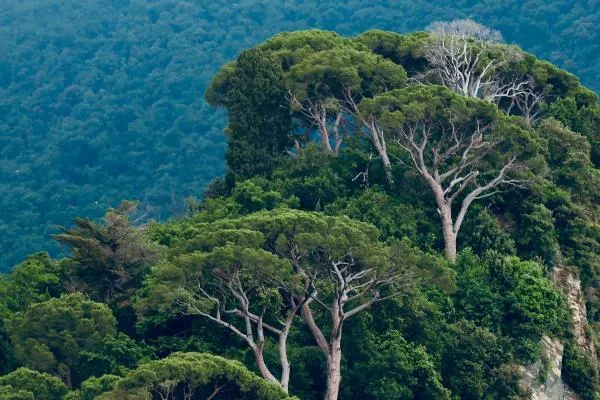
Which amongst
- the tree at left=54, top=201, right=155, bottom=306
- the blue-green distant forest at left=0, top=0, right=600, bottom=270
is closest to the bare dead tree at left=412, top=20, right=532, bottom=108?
the tree at left=54, top=201, right=155, bottom=306

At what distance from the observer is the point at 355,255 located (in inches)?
1928

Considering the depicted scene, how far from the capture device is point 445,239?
57.1m

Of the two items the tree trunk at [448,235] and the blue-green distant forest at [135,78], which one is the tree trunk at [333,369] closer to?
A: the tree trunk at [448,235]

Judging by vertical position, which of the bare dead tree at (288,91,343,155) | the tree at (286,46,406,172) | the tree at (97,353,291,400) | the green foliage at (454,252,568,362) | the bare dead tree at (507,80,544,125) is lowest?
the tree at (97,353,291,400)

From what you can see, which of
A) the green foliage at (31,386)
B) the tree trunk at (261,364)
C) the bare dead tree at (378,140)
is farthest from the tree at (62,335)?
the bare dead tree at (378,140)

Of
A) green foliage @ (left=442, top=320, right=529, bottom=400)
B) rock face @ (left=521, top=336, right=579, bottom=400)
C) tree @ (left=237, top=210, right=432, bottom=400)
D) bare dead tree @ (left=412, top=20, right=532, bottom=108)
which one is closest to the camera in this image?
tree @ (left=237, top=210, right=432, bottom=400)

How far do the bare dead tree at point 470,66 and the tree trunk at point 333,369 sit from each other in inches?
678

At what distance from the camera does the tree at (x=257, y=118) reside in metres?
63.2

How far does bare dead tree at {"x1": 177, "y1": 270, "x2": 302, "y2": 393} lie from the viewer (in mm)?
48781

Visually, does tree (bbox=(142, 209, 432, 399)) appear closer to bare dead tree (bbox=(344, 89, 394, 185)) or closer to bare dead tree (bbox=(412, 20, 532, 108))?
bare dead tree (bbox=(344, 89, 394, 185))

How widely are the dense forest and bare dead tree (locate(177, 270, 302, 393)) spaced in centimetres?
9

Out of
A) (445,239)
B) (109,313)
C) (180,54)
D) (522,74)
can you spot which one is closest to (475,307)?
(445,239)

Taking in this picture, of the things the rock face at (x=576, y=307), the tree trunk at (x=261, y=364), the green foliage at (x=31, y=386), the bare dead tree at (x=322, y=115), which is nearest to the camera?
the green foliage at (x=31, y=386)

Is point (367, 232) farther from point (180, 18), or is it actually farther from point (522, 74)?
point (180, 18)
